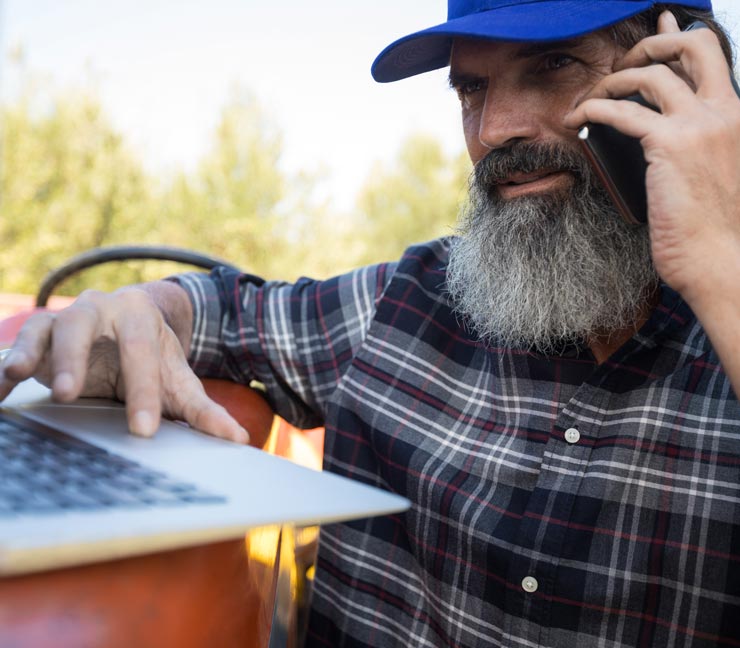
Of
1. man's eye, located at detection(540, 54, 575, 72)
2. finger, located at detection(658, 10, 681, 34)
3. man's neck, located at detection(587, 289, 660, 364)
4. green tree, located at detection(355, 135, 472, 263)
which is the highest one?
green tree, located at detection(355, 135, 472, 263)

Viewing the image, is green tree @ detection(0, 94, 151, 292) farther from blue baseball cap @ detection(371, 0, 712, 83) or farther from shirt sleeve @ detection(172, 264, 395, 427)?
blue baseball cap @ detection(371, 0, 712, 83)

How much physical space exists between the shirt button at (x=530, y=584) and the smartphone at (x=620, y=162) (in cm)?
53

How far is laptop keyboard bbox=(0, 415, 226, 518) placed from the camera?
46 cm

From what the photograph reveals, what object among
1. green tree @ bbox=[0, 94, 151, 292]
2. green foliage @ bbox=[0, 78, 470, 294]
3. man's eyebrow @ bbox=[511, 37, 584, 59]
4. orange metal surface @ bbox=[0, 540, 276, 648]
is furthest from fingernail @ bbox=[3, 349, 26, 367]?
green tree @ bbox=[0, 94, 151, 292]

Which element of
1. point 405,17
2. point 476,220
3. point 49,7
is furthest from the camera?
point 405,17

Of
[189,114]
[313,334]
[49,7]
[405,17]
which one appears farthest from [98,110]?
[405,17]

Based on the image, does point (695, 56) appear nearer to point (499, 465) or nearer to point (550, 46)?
point (550, 46)

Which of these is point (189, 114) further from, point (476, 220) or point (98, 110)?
point (476, 220)

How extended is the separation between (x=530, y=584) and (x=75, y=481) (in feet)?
2.28

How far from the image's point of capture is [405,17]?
4003 cm

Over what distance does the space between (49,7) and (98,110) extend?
15599mm

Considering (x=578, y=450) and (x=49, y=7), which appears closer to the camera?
(x=578, y=450)

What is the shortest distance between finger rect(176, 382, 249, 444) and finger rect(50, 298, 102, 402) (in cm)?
13

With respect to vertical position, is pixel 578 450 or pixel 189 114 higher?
pixel 189 114
